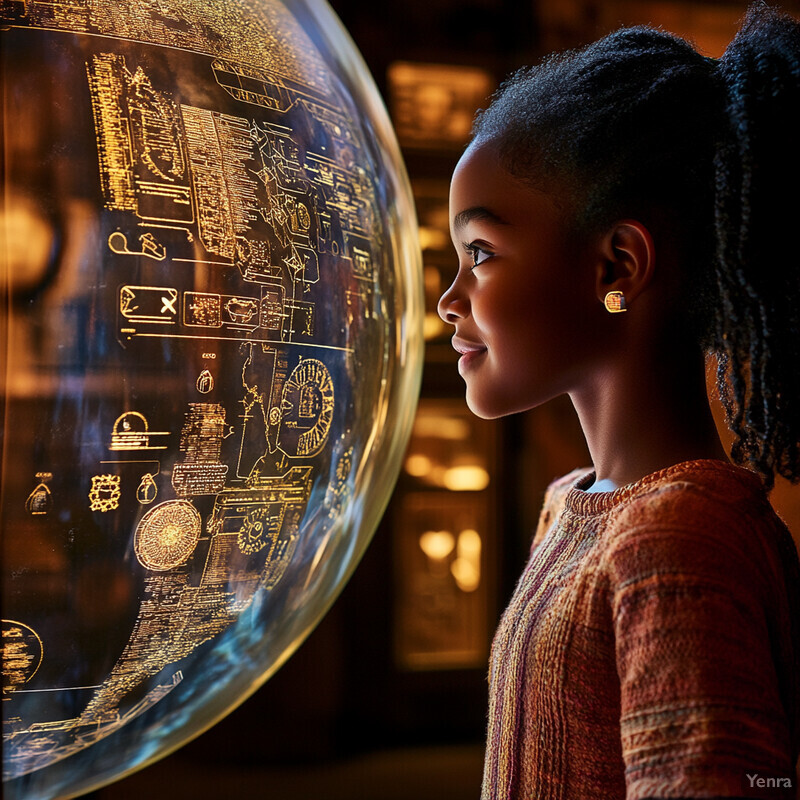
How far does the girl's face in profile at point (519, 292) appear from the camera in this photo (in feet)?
2.21

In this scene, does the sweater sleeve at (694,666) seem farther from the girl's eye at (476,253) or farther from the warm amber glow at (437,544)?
the warm amber glow at (437,544)

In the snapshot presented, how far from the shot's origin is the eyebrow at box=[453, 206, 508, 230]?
688 millimetres

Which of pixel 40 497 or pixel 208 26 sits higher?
pixel 208 26

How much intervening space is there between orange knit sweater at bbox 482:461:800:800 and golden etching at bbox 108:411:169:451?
28cm

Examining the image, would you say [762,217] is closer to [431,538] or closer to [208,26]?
[208,26]

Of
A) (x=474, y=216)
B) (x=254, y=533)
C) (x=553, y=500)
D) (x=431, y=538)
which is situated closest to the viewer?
(x=254, y=533)

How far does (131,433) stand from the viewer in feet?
1.73

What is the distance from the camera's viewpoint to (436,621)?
2.88 metres

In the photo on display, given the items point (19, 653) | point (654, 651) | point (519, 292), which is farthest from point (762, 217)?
point (19, 653)

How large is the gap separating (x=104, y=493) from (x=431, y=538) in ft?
7.89

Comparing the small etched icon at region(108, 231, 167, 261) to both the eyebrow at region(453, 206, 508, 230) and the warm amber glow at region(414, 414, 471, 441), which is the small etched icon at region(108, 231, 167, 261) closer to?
the eyebrow at region(453, 206, 508, 230)

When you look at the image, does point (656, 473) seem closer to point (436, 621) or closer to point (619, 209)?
point (619, 209)

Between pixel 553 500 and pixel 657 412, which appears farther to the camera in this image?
pixel 553 500

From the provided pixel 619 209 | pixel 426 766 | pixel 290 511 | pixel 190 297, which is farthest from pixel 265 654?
pixel 426 766
